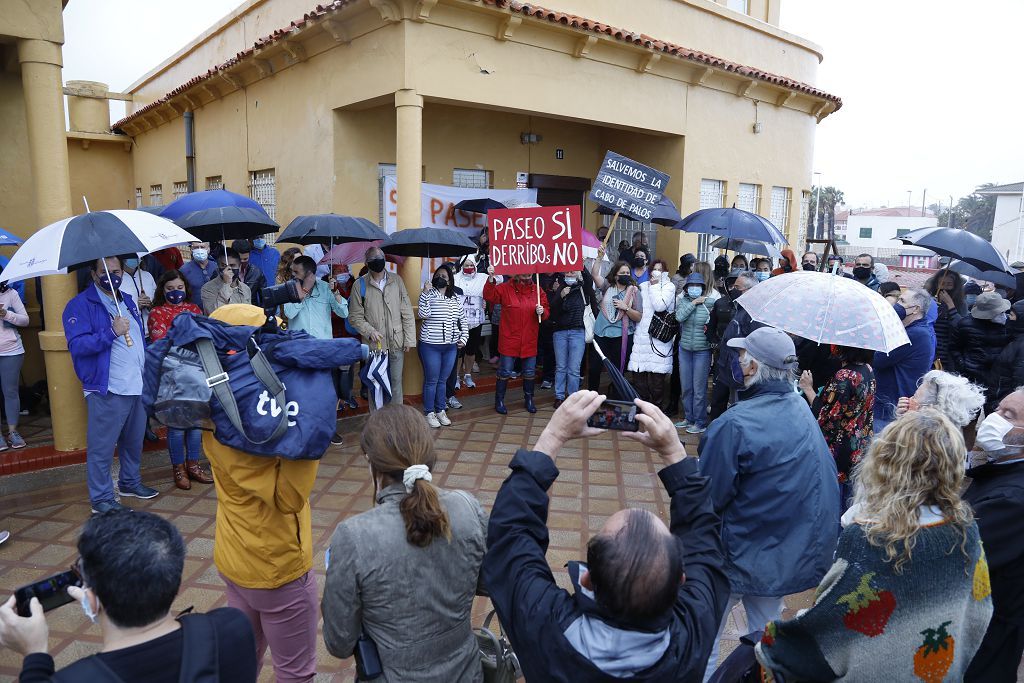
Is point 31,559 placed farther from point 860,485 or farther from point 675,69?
point 675,69

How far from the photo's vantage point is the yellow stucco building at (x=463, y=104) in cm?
822

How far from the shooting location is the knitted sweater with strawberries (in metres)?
2.12

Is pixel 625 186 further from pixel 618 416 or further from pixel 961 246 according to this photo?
pixel 618 416

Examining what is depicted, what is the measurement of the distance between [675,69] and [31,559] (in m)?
10.5

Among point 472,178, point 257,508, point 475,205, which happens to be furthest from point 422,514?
point 472,178

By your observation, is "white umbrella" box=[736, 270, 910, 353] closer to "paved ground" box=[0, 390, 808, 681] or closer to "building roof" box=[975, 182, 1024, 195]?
"paved ground" box=[0, 390, 808, 681]

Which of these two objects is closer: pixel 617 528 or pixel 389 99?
pixel 617 528

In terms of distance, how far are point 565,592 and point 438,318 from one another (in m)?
5.96

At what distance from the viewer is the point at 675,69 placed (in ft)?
36.1

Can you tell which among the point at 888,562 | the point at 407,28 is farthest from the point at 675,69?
the point at 888,562

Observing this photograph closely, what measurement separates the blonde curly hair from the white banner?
294 inches

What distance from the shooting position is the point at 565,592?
1743 mm

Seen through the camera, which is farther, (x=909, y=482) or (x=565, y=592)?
(x=909, y=482)

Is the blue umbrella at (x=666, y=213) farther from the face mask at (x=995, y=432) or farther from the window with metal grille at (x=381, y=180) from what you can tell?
the face mask at (x=995, y=432)
